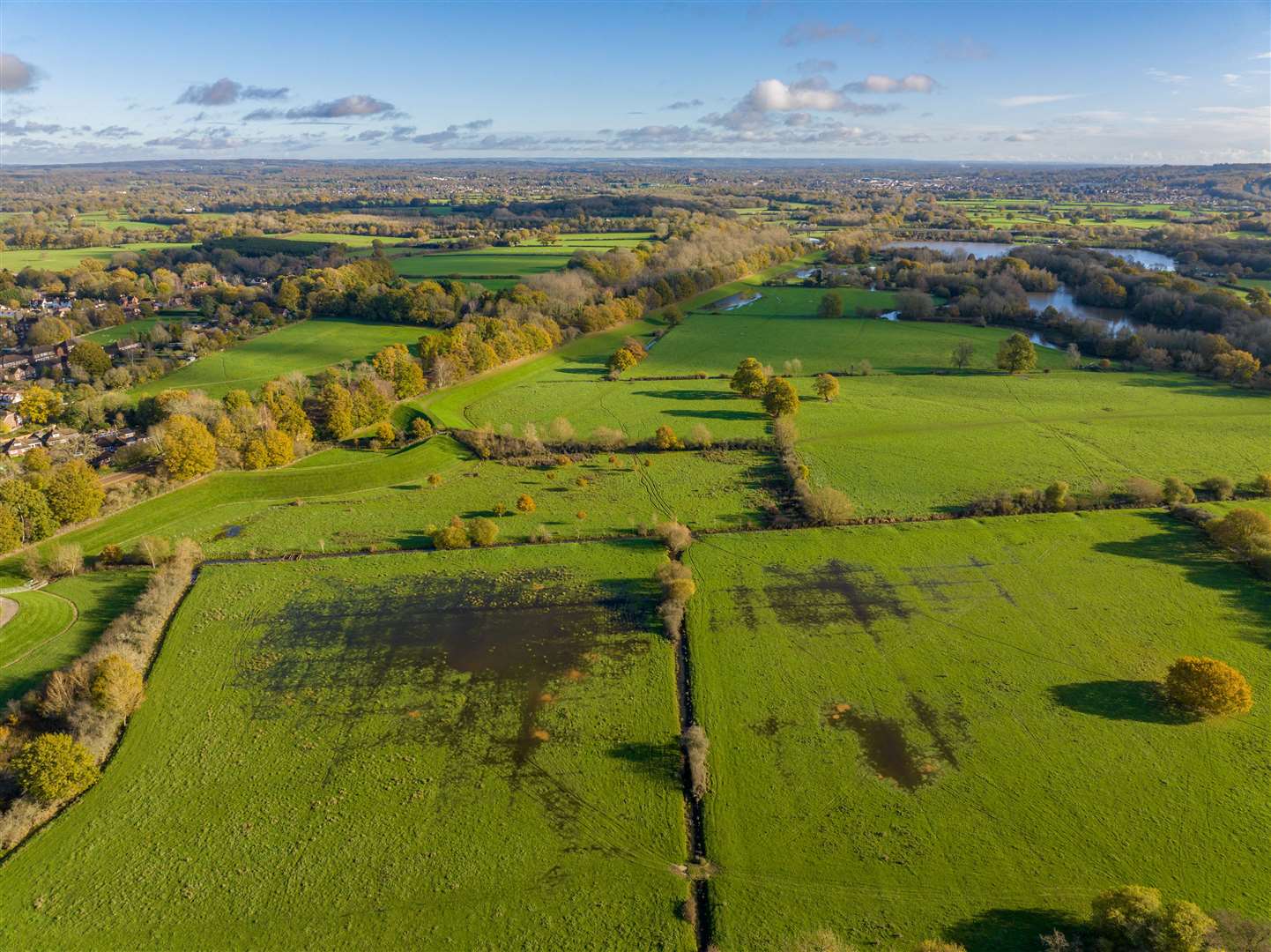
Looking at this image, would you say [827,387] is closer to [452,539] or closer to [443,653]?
[452,539]

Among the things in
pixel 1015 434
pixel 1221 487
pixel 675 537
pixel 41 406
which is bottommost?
pixel 675 537

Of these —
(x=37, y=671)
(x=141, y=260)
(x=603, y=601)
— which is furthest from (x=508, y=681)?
(x=141, y=260)

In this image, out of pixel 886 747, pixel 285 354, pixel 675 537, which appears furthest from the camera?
pixel 285 354

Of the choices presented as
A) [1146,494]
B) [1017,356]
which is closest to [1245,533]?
[1146,494]

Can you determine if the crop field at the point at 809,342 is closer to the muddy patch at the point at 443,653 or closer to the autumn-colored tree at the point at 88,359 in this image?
the muddy patch at the point at 443,653

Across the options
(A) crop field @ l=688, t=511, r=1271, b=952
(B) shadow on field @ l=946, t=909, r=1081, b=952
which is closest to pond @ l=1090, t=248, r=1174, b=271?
(A) crop field @ l=688, t=511, r=1271, b=952

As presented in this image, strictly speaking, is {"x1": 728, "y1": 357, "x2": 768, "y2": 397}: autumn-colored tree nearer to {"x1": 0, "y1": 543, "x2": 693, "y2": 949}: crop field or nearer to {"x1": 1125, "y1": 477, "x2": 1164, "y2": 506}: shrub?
{"x1": 1125, "y1": 477, "x2": 1164, "y2": 506}: shrub

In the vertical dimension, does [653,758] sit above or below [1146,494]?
below
